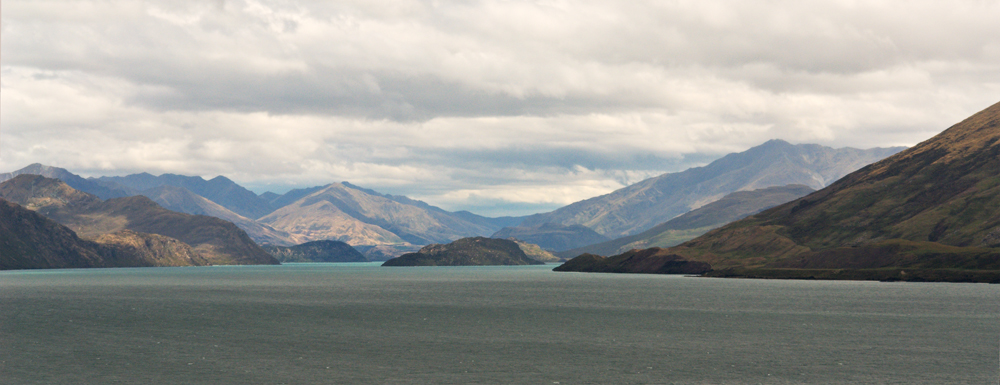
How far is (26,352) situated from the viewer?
86.5 metres

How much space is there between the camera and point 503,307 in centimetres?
16388

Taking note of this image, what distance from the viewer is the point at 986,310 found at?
467 feet

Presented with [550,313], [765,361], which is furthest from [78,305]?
[765,361]

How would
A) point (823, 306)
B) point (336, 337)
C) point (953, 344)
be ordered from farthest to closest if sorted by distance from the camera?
point (823, 306)
point (336, 337)
point (953, 344)

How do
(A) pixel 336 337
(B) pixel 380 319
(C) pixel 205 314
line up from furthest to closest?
1. (C) pixel 205 314
2. (B) pixel 380 319
3. (A) pixel 336 337

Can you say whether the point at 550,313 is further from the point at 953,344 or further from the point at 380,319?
the point at 953,344

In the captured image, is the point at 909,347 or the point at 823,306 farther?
the point at 823,306

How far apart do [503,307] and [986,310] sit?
9651cm

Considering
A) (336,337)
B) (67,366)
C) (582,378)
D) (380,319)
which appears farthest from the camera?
(380,319)

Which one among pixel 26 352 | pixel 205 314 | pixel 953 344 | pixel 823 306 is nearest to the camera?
pixel 26 352

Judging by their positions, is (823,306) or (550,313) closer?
(550,313)

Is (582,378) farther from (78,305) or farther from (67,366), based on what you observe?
(78,305)

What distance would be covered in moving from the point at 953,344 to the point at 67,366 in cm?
10424

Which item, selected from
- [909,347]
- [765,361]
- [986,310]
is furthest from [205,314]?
[986,310]
